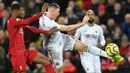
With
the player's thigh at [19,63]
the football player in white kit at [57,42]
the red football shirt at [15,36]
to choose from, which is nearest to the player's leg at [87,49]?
the football player in white kit at [57,42]

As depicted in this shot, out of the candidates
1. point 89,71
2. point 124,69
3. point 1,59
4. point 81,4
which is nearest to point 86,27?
point 89,71

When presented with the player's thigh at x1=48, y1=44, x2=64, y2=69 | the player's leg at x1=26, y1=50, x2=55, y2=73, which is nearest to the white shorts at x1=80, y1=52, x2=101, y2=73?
the player's thigh at x1=48, y1=44, x2=64, y2=69

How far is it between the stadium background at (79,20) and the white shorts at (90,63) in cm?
173

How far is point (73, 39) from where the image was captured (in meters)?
14.3

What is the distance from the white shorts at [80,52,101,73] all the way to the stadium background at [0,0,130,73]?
1.73 metres

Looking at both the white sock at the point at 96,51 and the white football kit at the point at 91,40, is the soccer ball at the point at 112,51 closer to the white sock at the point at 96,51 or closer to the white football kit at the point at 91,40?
the white sock at the point at 96,51

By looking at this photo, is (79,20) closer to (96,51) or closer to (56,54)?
(96,51)

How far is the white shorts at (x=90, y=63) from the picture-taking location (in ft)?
50.8

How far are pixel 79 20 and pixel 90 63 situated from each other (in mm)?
4172

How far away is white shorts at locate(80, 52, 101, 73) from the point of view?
15477mm

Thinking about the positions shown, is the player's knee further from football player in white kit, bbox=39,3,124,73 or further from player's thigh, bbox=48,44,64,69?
player's thigh, bbox=48,44,64,69

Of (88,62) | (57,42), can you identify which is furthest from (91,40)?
(57,42)

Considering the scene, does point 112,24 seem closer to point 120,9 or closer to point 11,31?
point 120,9

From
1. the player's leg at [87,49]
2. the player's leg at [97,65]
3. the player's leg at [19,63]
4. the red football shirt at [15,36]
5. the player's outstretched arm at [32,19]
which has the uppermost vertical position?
the player's outstretched arm at [32,19]
